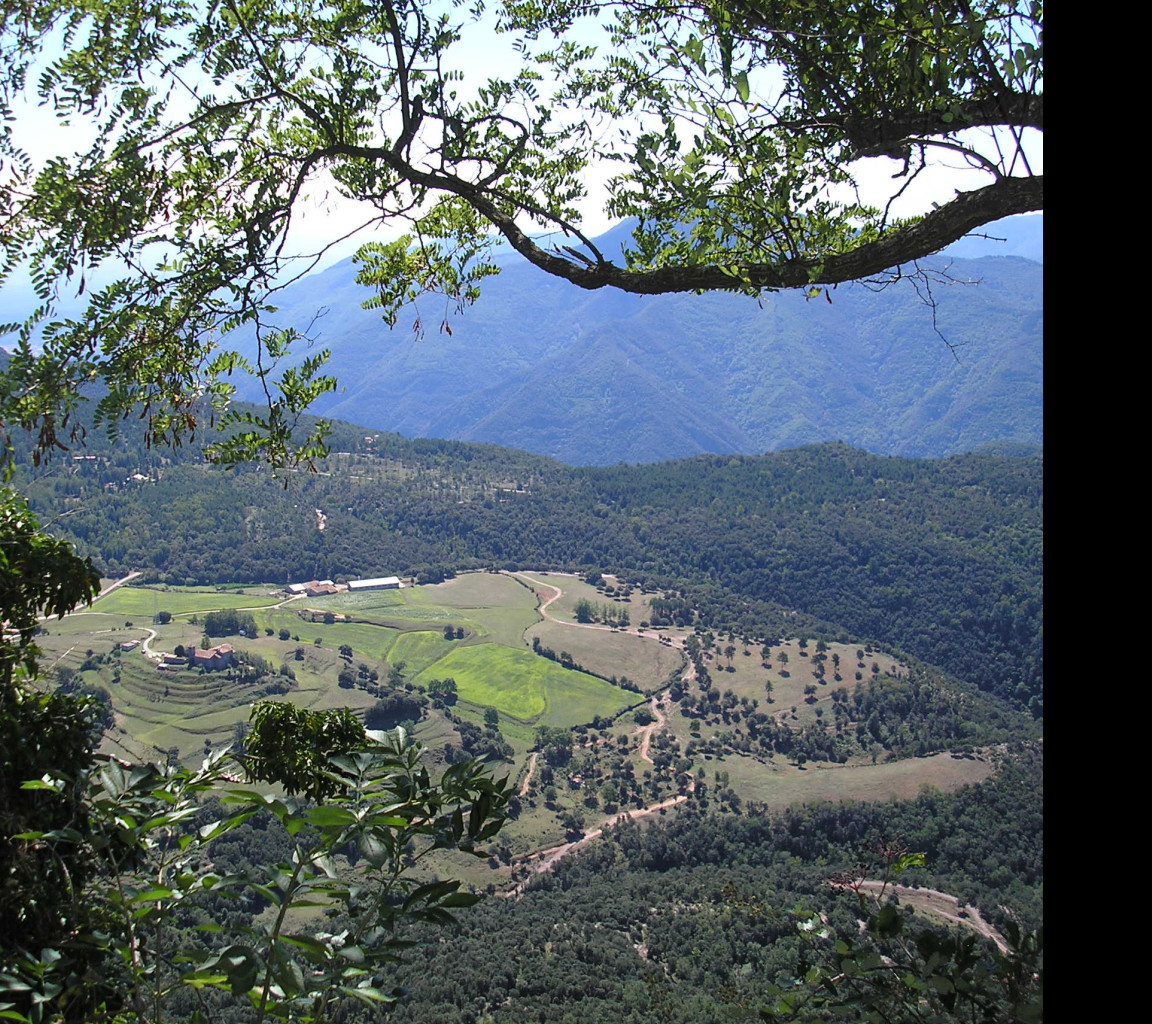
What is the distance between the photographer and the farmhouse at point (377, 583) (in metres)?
58.2

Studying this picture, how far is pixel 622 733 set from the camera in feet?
133

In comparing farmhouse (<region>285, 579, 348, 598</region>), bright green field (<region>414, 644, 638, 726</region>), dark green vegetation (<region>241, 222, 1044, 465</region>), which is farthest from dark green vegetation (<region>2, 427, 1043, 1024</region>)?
dark green vegetation (<region>241, 222, 1044, 465</region>)

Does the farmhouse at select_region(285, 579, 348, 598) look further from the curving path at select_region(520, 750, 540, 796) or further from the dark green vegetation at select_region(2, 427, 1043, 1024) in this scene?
the curving path at select_region(520, 750, 540, 796)

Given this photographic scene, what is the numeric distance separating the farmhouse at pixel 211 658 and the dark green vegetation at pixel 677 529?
28.4 feet

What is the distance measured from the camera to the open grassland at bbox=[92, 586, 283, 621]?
44312 millimetres

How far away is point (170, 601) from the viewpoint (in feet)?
153

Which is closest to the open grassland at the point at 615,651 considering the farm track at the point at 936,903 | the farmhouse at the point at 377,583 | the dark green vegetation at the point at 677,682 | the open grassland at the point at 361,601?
the dark green vegetation at the point at 677,682

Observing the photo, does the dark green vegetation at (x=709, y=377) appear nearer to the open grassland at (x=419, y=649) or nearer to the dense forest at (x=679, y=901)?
the open grassland at (x=419, y=649)

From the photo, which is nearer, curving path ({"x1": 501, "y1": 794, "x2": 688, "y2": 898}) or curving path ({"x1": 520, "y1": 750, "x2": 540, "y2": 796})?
curving path ({"x1": 501, "y1": 794, "x2": 688, "y2": 898})

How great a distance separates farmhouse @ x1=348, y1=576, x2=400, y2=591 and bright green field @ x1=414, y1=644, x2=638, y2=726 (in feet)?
42.2

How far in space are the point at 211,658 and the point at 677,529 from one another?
3794 cm

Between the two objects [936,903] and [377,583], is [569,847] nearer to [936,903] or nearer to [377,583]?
[936,903]
